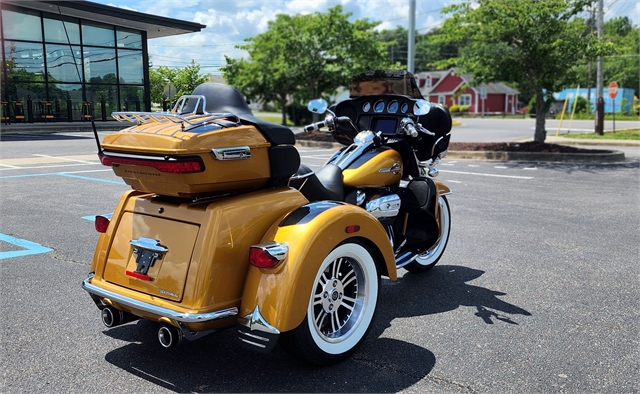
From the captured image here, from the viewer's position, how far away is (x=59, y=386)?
301 centimetres

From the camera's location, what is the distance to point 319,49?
23281 millimetres

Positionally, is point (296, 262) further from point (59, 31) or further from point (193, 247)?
point (59, 31)

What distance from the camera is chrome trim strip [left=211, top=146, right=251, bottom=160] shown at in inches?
116

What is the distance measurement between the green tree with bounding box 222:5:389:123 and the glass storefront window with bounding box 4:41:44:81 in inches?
738

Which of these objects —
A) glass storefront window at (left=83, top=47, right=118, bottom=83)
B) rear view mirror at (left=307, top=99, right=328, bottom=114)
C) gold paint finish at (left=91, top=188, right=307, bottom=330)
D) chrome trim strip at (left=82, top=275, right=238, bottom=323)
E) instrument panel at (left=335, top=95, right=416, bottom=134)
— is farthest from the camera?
instrument panel at (left=335, top=95, right=416, bottom=134)


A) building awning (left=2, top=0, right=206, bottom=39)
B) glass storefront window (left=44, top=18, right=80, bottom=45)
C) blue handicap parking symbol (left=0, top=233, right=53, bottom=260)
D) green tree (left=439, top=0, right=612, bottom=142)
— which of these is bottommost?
blue handicap parking symbol (left=0, top=233, right=53, bottom=260)

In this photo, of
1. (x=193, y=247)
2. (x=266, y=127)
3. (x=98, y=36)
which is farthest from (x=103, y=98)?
(x=193, y=247)

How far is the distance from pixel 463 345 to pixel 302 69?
20.9 metres

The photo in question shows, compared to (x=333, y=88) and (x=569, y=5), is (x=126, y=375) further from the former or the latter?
(x=333, y=88)

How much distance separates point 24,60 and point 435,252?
12.0 feet

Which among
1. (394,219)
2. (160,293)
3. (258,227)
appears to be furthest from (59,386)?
(394,219)

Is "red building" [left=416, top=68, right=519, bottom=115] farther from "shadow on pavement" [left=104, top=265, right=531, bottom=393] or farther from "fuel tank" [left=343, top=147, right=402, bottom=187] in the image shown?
"shadow on pavement" [left=104, top=265, right=531, bottom=393]

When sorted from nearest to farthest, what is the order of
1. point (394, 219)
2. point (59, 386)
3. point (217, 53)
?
point (59, 386) < point (217, 53) < point (394, 219)

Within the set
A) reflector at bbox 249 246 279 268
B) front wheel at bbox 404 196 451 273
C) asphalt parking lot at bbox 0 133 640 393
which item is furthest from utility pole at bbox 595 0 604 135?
reflector at bbox 249 246 279 268
